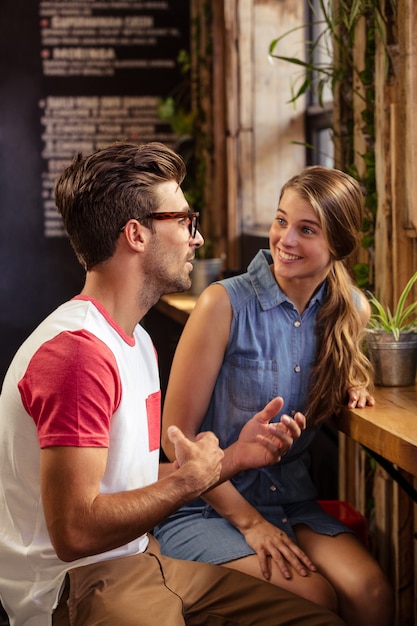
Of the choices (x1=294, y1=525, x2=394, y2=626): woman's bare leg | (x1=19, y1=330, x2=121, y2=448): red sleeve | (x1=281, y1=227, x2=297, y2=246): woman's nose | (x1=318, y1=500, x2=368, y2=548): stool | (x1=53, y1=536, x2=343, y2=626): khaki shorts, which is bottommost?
(x1=318, y1=500, x2=368, y2=548): stool

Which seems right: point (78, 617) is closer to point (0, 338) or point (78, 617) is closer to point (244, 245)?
point (244, 245)

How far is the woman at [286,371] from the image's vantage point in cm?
224

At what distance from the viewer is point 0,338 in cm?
602

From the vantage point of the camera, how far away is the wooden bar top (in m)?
1.81

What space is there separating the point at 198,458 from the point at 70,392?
0.32 metres

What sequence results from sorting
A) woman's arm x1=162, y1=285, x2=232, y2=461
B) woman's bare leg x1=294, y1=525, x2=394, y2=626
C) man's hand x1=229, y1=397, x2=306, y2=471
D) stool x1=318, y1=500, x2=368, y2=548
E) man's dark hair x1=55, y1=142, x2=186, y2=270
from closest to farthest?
man's dark hair x1=55, y1=142, x2=186, y2=270 → man's hand x1=229, y1=397, x2=306, y2=471 → woman's bare leg x1=294, y1=525, x2=394, y2=626 → woman's arm x1=162, y1=285, x2=232, y2=461 → stool x1=318, y1=500, x2=368, y2=548

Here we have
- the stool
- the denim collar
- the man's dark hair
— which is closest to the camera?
the man's dark hair

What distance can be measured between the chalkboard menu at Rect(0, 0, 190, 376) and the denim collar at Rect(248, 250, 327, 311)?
374 centimetres

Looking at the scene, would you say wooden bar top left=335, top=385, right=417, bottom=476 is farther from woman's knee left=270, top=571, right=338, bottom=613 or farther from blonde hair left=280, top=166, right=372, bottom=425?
woman's knee left=270, top=571, right=338, bottom=613

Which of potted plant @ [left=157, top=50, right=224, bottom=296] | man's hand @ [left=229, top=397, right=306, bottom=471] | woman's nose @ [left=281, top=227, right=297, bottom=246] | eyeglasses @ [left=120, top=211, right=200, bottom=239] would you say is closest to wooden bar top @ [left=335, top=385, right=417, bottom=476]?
man's hand @ [left=229, top=397, right=306, bottom=471]

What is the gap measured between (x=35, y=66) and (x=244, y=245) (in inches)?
79.4

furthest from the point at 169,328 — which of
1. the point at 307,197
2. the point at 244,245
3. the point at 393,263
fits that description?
the point at 307,197

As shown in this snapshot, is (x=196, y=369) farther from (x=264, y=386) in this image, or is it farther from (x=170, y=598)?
(x=170, y=598)

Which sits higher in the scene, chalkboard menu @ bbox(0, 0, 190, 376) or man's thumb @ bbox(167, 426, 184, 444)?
chalkboard menu @ bbox(0, 0, 190, 376)
